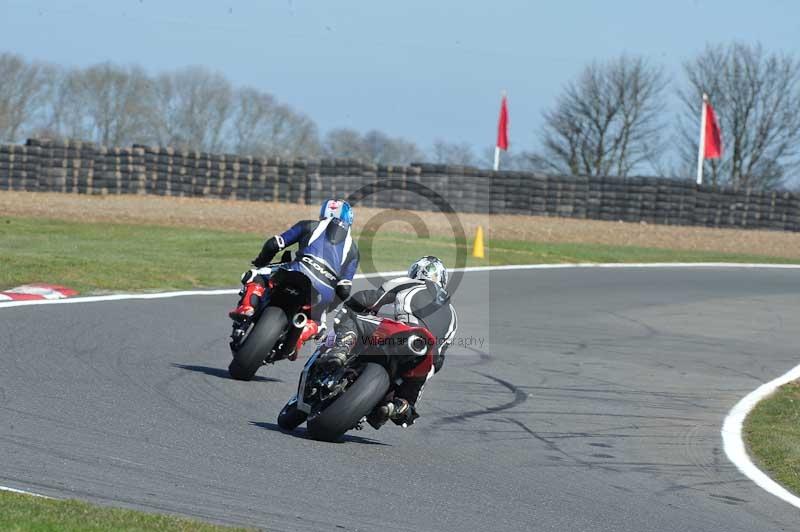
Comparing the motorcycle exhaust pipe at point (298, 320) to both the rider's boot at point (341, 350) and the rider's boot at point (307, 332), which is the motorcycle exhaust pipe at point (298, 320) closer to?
the rider's boot at point (307, 332)

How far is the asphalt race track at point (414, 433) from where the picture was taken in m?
6.72

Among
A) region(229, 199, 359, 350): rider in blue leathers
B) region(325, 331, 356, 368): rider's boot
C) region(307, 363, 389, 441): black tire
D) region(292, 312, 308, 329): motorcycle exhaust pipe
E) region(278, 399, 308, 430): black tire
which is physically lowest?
region(278, 399, 308, 430): black tire

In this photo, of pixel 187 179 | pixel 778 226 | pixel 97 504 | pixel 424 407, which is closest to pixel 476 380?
pixel 424 407

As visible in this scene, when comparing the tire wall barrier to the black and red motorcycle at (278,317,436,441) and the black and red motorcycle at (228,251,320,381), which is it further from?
the black and red motorcycle at (278,317,436,441)

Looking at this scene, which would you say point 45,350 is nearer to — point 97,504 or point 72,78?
point 97,504

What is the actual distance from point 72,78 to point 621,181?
2147 inches

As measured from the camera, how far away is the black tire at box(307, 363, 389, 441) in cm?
812

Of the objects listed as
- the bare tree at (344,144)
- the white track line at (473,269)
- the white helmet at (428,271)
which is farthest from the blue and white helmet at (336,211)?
the bare tree at (344,144)

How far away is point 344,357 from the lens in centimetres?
819

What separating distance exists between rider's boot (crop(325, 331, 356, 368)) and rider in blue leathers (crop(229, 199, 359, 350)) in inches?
85.1

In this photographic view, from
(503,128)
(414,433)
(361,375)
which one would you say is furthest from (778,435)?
(503,128)

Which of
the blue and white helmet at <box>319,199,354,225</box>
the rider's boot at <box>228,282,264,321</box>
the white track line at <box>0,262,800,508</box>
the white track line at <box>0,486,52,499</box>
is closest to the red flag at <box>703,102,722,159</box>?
the white track line at <box>0,262,800,508</box>

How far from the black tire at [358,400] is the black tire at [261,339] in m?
2.12

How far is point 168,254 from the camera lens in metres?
22.9
